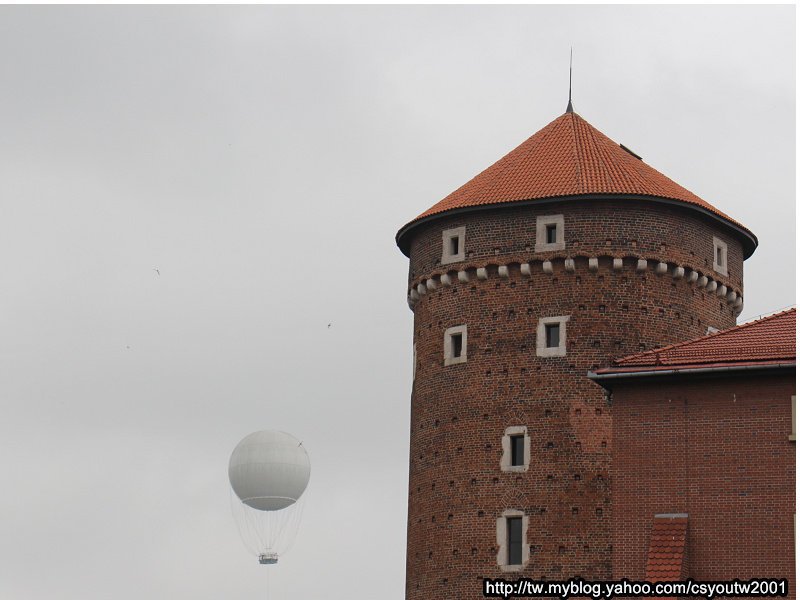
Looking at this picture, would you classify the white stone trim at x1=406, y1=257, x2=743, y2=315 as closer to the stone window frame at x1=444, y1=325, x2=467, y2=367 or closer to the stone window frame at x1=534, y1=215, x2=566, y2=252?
the stone window frame at x1=534, y1=215, x2=566, y2=252

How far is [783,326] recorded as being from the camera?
4412 centimetres

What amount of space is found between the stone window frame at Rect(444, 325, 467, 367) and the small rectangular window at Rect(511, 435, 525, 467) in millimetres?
2727

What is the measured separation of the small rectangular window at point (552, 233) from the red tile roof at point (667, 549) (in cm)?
1271

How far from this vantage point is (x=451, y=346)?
54.8m

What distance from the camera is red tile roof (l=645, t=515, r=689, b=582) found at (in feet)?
137

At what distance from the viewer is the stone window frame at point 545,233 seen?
176ft

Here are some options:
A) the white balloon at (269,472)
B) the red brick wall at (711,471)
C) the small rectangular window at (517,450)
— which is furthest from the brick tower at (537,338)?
the white balloon at (269,472)

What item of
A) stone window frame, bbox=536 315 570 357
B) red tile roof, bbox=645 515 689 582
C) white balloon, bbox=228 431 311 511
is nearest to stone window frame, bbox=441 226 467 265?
stone window frame, bbox=536 315 570 357

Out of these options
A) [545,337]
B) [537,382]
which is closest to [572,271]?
[545,337]

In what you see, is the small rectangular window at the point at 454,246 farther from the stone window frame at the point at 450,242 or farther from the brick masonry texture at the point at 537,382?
the brick masonry texture at the point at 537,382

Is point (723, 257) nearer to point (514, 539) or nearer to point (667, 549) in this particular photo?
point (514, 539)

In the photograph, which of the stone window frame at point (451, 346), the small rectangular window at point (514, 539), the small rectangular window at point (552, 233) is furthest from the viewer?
the stone window frame at point (451, 346)

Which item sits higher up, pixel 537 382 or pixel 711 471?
pixel 537 382

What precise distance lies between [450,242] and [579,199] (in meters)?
3.88
